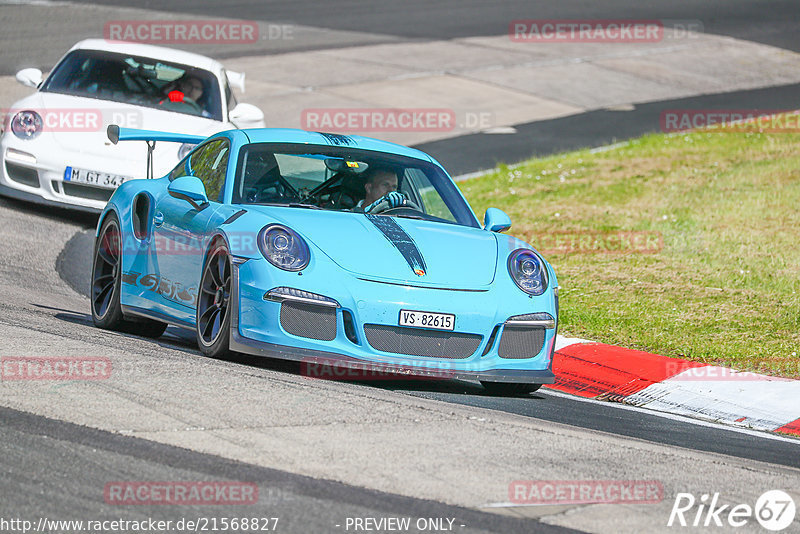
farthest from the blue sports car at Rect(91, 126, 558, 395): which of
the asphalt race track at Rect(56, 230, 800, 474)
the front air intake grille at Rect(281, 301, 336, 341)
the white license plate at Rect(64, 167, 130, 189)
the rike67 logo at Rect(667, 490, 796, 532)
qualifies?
the white license plate at Rect(64, 167, 130, 189)

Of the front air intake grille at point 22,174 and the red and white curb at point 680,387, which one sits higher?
the front air intake grille at point 22,174

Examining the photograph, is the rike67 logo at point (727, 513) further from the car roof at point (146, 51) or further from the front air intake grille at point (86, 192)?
the car roof at point (146, 51)

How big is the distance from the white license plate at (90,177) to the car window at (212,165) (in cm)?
318

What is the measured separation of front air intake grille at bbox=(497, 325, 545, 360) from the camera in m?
6.75

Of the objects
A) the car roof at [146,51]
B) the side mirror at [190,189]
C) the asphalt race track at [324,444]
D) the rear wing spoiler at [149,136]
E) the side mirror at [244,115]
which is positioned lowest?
the asphalt race track at [324,444]

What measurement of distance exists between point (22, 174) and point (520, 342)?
Answer: 6.28 metres

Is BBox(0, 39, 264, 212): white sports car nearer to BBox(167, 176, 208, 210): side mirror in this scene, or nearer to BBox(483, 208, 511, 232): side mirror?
BBox(167, 176, 208, 210): side mirror

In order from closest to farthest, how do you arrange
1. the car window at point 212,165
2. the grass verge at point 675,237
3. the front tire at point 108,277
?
the car window at point 212,165, the front tire at point 108,277, the grass verge at point 675,237

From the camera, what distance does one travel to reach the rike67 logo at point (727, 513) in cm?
459

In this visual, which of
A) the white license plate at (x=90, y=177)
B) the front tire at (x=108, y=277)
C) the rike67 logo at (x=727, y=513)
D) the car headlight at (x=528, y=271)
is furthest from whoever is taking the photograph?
the white license plate at (x=90, y=177)

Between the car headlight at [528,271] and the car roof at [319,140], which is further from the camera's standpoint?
the car roof at [319,140]

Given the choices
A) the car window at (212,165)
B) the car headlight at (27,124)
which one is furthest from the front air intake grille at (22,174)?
the car window at (212,165)

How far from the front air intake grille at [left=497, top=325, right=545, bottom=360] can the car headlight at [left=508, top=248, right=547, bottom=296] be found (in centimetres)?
22

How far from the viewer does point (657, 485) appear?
195 inches
